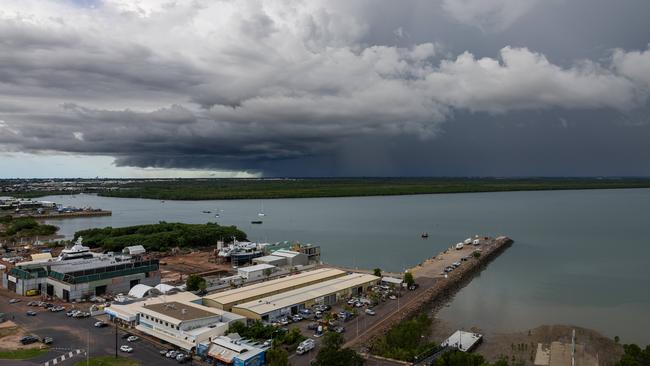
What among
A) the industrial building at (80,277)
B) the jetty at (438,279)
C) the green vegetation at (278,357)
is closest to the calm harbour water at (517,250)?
the jetty at (438,279)

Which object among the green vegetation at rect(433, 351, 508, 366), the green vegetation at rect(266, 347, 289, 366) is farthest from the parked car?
the green vegetation at rect(433, 351, 508, 366)

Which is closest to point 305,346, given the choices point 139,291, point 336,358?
point 336,358

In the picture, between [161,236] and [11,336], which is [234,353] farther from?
[161,236]

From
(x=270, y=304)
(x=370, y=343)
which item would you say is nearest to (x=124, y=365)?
(x=270, y=304)

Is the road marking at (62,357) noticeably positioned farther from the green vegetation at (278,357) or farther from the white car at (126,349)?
the green vegetation at (278,357)

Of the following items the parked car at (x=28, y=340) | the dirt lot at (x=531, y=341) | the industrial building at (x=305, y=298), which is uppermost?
the industrial building at (x=305, y=298)

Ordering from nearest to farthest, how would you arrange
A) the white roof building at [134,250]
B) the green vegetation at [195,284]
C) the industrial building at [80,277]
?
the industrial building at [80,277]
the green vegetation at [195,284]
the white roof building at [134,250]
